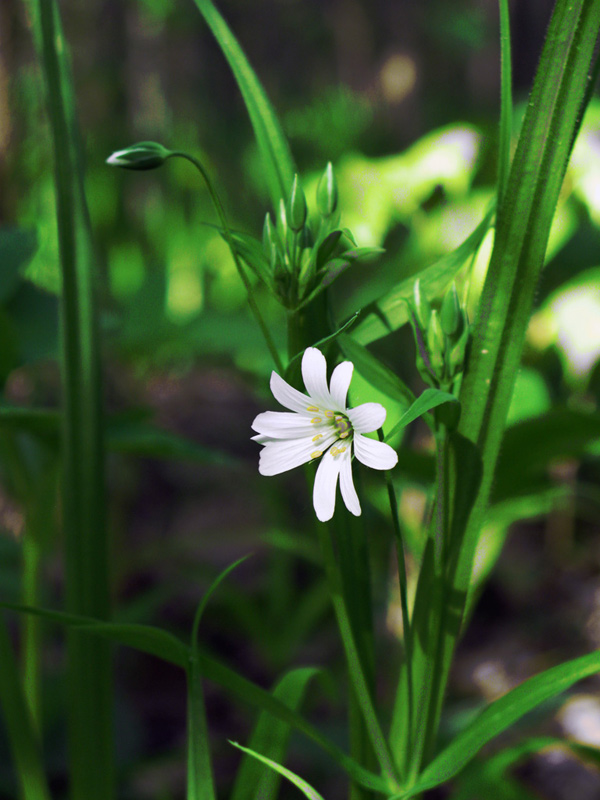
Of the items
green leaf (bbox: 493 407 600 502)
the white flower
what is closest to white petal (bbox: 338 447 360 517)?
the white flower

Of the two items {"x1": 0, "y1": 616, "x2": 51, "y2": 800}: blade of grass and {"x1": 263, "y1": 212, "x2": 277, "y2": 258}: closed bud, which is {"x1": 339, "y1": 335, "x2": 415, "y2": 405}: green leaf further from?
{"x1": 0, "y1": 616, "x2": 51, "y2": 800}: blade of grass

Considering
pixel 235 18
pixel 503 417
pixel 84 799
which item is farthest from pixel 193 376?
pixel 235 18

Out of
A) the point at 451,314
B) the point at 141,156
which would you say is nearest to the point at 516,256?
the point at 451,314

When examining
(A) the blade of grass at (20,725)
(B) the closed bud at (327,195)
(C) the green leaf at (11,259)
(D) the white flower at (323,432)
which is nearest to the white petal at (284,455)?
(D) the white flower at (323,432)

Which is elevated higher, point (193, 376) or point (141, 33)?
point (141, 33)

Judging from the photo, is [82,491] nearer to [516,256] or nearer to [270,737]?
[270,737]

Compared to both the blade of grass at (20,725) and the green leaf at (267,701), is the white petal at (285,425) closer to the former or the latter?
the green leaf at (267,701)

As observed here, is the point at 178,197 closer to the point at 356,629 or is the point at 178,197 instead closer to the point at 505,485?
the point at 505,485
